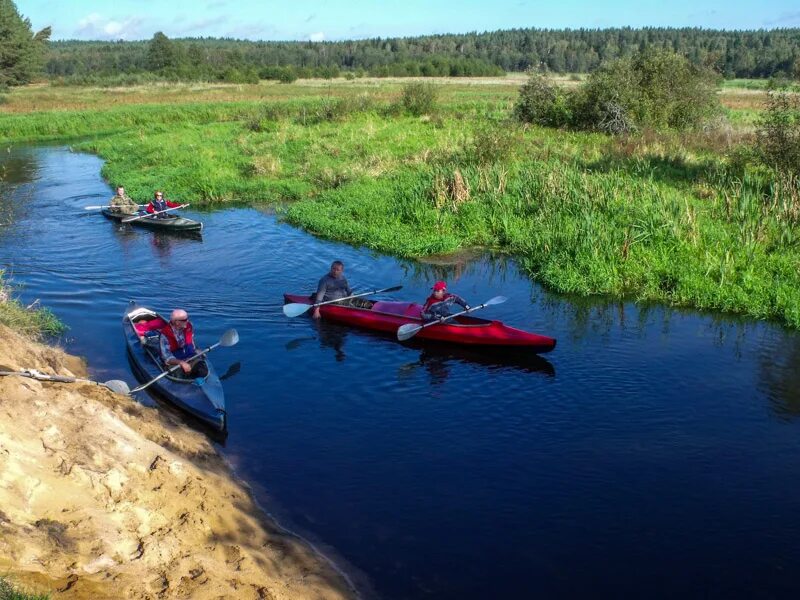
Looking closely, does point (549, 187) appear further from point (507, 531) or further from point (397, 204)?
point (507, 531)

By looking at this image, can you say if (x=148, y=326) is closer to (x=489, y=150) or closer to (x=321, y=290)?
(x=321, y=290)

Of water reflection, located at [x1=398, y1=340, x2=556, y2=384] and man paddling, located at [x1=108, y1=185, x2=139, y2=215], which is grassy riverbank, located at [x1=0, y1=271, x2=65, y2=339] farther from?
man paddling, located at [x1=108, y1=185, x2=139, y2=215]

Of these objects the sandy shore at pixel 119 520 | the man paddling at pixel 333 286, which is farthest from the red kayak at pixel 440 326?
the sandy shore at pixel 119 520

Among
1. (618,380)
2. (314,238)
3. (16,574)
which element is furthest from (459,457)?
(314,238)

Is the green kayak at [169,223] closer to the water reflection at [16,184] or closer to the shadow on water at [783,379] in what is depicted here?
the water reflection at [16,184]

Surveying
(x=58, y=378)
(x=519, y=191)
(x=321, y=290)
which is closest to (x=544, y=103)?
(x=519, y=191)
